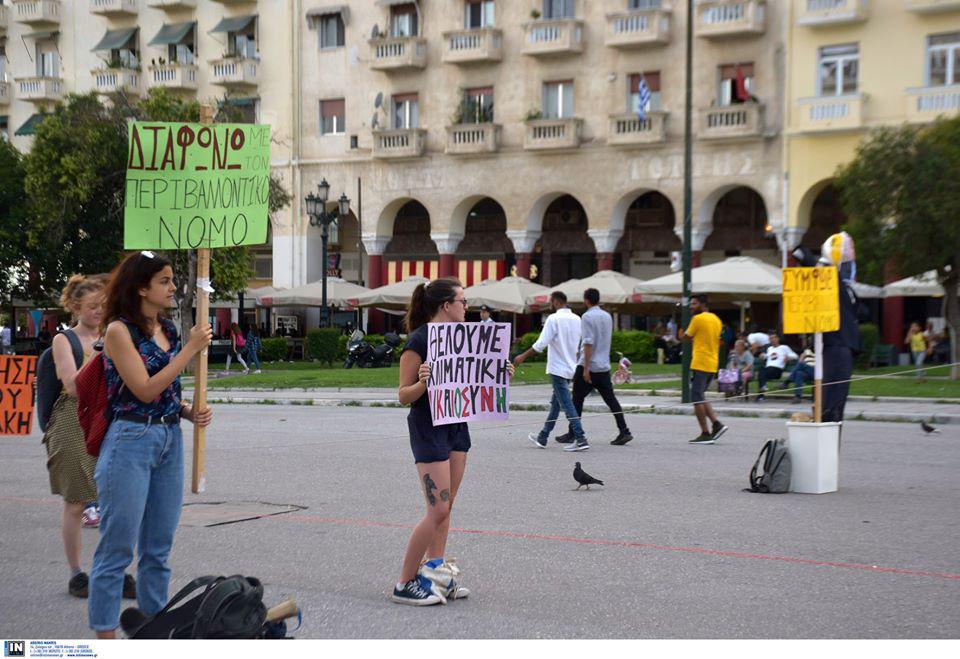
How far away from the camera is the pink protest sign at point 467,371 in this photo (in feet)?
21.9

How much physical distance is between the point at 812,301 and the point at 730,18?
Answer: 27869mm

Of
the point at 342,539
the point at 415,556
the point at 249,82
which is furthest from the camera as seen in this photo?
the point at 249,82

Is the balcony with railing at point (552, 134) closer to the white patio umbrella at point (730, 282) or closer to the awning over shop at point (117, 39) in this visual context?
the white patio umbrella at point (730, 282)

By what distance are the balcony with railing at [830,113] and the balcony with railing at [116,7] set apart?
25504 mm

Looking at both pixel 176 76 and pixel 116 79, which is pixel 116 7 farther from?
pixel 176 76

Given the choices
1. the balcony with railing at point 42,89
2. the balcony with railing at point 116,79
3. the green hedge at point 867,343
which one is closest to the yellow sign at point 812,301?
the green hedge at point 867,343

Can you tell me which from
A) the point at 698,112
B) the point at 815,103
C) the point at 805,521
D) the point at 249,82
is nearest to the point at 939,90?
the point at 815,103

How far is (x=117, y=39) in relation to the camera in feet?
158

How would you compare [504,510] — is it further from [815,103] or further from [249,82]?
[249,82]

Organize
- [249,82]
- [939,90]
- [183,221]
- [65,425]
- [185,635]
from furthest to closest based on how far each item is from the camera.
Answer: [249,82] < [939,90] < [65,425] < [183,221] < [185,635]

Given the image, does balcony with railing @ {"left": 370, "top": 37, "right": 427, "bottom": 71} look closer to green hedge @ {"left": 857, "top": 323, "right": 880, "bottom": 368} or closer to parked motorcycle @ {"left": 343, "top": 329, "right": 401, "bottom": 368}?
parked motorcycle @ {"left": 343, "top": 329, "right": 401, "bottom": 368}

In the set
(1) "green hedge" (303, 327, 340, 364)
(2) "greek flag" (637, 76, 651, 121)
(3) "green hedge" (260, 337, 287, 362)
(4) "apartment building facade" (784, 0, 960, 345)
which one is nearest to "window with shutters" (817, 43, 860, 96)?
(4) "apartment building facade" (784, 0, 960, 345)

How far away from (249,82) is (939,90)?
23678 mm

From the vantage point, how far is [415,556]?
669cm
